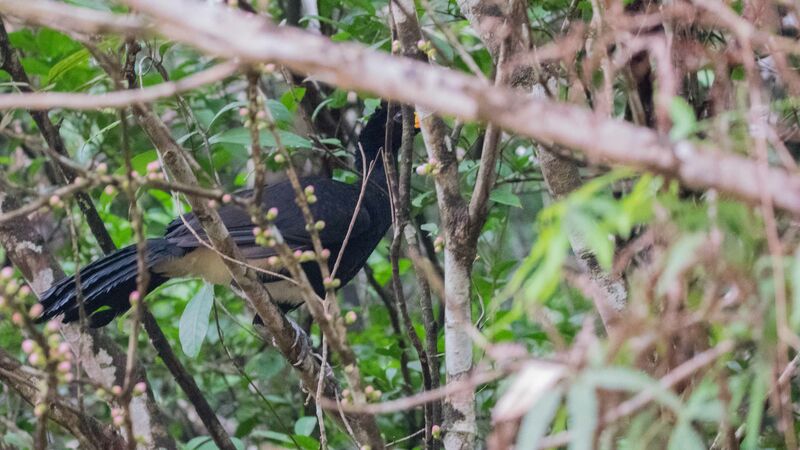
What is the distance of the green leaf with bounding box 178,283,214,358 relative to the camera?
3.26 m

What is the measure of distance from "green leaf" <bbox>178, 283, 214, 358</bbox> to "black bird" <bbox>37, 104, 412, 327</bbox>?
297 millimetres

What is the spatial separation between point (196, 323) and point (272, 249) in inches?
22.8

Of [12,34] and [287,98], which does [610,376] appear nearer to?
[287,98]

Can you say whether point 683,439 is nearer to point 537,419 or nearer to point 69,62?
point 537,419

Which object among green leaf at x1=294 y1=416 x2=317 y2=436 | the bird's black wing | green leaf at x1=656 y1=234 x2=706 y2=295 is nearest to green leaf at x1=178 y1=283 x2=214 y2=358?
green leaf at x1=294 y1=416 x2=317 y2=436

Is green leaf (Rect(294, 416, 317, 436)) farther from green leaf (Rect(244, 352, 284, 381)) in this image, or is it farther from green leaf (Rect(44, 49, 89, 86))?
green leaf (Rect(44, 49, 89, 86))

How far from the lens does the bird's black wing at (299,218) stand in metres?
4.05

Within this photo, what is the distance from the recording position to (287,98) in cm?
393

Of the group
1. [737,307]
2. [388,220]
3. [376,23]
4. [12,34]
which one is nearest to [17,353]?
[12,34]

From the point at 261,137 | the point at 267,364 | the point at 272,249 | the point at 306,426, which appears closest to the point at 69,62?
the point at 261,137

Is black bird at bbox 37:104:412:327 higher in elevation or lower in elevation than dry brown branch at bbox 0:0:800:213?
lower

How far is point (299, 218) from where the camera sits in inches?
166

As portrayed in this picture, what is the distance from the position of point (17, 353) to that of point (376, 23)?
2.27 meters

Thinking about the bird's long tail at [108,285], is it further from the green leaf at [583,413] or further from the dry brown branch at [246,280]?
the green leaf at [583,413]
